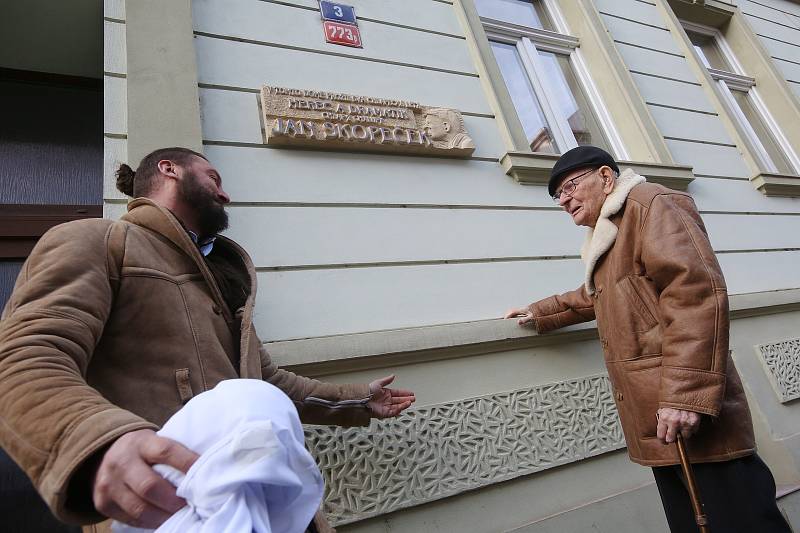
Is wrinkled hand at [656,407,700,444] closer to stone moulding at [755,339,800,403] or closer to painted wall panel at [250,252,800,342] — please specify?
painted wall panel at [250,252,800,342]

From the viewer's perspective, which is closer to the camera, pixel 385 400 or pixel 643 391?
pixel 643 391

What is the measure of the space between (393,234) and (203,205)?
120 cm

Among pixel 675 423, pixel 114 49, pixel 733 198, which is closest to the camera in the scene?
pixel 675 423

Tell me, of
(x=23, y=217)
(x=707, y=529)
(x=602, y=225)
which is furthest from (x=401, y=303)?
(x=23, y=217)

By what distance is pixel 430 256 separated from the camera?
262cm

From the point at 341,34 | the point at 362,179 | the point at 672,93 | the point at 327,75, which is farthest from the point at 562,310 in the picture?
the point at 672,93

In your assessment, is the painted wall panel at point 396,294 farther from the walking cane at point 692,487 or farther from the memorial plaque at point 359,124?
the walking cane at point 692,487

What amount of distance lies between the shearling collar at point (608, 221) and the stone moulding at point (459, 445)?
86 centimetres

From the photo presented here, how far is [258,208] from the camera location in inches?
92.3

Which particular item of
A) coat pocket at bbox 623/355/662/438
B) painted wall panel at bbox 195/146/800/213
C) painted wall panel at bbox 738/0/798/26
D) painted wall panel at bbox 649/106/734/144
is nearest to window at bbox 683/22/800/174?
painted wall panel at bbox 738/0/798/26

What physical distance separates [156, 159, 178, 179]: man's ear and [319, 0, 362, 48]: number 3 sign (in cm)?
179

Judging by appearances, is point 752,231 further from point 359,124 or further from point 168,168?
point 168,168

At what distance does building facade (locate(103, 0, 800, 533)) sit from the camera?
2.13 m

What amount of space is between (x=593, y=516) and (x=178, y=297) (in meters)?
2.16
